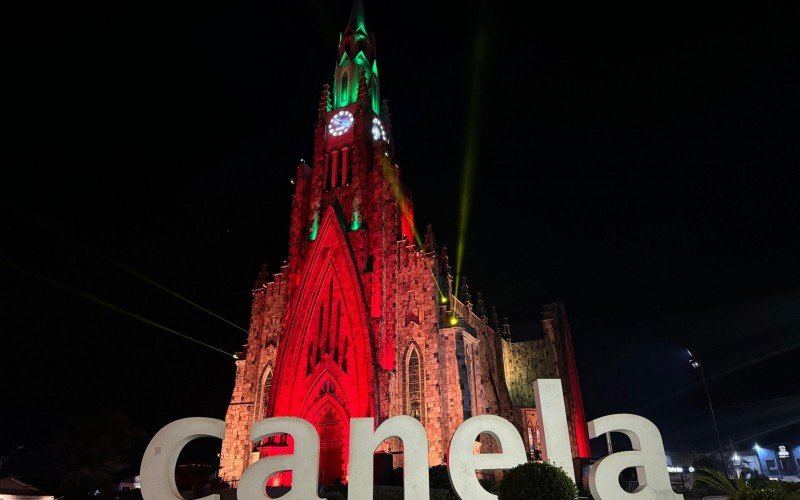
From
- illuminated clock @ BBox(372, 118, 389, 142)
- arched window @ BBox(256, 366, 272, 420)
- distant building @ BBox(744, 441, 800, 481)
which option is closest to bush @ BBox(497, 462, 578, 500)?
arched window @ BBox(256, 366, 272, 420)

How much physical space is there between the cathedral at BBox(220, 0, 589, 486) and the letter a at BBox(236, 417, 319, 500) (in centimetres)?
1570

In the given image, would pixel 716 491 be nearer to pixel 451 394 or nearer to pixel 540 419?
pixel 540 419

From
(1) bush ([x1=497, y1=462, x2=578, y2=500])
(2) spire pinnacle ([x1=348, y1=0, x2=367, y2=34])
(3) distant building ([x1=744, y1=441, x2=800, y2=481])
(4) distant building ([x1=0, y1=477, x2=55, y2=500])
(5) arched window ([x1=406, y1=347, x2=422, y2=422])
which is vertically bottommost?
(1) bush ([x1=497, y1=462, x2=578, y2=500])

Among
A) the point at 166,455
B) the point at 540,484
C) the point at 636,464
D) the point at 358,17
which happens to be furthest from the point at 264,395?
the point at 358,17

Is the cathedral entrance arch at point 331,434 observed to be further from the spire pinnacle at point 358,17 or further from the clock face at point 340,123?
the spire pinnacle at point 358,17

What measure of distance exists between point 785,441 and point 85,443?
2816 inches

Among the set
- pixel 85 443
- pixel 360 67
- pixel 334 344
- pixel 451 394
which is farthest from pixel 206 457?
pixel 360 67

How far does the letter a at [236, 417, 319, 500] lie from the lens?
1146 cm

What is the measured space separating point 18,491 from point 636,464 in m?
44.6

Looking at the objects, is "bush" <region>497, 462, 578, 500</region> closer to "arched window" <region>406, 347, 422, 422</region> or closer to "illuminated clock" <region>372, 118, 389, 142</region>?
"arched window" <region>406, 347, 422, 422</region>

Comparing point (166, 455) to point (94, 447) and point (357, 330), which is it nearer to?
point (357, 330)

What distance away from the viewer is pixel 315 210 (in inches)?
1522

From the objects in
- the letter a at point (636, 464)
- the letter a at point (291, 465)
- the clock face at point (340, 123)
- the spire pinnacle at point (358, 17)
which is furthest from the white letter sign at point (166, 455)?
the spire pinnacle at point (358, 17)

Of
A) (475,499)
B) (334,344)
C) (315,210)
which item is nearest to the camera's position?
(475,499)
